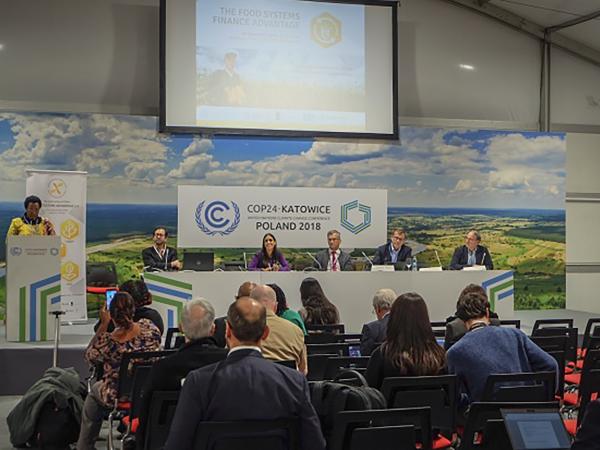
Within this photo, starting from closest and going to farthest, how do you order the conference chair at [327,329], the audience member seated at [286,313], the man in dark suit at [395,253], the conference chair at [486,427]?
the conference chair at [486,427] → the audience member seated at [286,313] → the conference chair at [327,329] → the man in dark suit at [395,253]

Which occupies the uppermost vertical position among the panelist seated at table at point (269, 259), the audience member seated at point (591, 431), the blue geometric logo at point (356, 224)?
the blue geometric logo at point (356, 224)

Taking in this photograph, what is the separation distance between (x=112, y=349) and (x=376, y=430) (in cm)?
199

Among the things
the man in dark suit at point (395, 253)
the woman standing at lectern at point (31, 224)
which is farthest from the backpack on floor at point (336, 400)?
the man in dark suit at point (395, 253)

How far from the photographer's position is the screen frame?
30.7ft

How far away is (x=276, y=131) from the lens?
9.87m

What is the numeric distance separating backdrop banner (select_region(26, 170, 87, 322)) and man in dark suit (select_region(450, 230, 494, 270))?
421 cm

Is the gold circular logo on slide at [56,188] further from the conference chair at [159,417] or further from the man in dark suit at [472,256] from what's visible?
the conference chair at [159,417]

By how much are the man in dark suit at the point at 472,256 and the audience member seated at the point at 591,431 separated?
6.72m

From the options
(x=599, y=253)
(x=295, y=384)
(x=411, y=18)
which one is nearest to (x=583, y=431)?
(x=295, y=384)

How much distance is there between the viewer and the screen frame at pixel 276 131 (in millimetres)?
9344

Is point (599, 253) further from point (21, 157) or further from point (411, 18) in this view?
point (21, 157)

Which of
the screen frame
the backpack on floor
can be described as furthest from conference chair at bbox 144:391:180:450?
the screen frame

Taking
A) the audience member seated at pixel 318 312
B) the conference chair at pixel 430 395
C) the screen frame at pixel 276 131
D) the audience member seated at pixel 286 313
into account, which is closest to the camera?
the conference chair at pixel 430 395

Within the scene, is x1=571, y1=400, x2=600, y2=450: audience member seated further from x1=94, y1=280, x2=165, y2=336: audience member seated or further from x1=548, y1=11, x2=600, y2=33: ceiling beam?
x1=548, y1=11, x2=600, y2=33: ceiling beam
